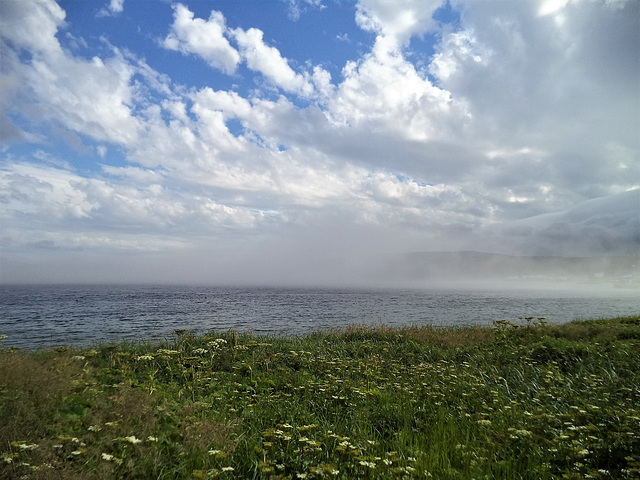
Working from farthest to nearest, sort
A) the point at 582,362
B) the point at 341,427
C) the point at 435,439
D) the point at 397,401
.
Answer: the point at 582,362 < the point at 397,401 < the point at 341,427 < the point at 435,439

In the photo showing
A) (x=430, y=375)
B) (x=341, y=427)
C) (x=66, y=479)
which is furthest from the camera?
(x=430, y=375)

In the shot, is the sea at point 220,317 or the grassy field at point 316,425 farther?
the sea at point 220,317

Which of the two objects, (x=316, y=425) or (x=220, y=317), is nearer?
(x=316, y=425)

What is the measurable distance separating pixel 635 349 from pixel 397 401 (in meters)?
8.35

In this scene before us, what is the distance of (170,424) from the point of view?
4.62m

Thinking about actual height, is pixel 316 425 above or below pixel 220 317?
above

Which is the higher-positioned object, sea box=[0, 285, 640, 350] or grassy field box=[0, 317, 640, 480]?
grassy field box=[0, 317, 640, 480]

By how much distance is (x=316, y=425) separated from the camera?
4.95 metres

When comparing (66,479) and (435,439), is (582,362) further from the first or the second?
(66,479)

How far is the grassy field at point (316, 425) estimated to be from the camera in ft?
12.5

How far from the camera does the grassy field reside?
149 inches

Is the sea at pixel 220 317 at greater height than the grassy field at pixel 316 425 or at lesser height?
lesser

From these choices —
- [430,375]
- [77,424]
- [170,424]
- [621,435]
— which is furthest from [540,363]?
[77,424]

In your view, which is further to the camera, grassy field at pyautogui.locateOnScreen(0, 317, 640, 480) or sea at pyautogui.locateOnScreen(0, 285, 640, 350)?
sea at pyautogui.locateOnScreen(0, 285, 640, 350)
